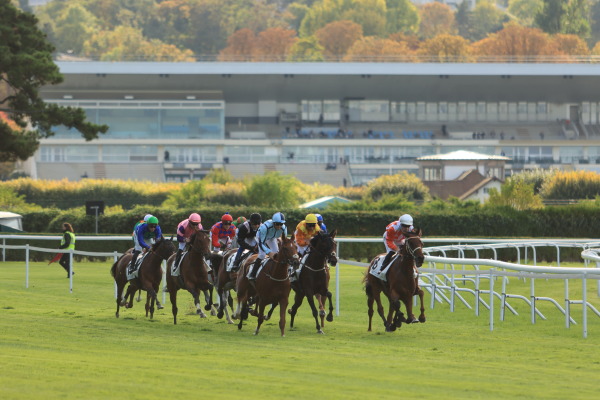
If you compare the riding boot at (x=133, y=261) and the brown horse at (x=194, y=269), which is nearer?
the brown horse at (x=194, y=269)

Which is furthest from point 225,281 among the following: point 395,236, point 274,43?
point 274,43

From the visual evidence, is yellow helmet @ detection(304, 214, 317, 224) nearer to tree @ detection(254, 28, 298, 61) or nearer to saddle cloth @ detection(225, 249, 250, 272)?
saddle cloth @ detection(225, 249, 250, 272)

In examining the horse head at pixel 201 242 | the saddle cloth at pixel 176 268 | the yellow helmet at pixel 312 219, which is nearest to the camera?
the yellow helmet at pixel 312 219

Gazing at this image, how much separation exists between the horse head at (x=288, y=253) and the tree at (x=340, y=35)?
4128 inches

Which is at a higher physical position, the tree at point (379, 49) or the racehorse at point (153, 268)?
the tree at point (379, 49)

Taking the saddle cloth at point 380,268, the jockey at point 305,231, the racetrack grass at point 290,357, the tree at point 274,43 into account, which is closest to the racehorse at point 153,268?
the racetrack grass at point 290,357

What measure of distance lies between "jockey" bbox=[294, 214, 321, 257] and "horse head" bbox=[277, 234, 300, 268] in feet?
3.40

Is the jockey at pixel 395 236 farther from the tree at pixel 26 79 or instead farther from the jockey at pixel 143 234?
the tree at pixel 26 79

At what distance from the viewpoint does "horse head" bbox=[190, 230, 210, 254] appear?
45.5ft

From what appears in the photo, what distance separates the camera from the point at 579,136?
8356cm

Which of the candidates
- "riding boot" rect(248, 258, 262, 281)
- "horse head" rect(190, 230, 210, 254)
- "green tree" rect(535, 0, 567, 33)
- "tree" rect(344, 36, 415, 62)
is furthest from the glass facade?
"riding boot" rect(248, 258, 262, 281)

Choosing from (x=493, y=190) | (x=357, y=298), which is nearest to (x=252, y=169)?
(x=493, y=190)

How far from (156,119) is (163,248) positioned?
64.7m

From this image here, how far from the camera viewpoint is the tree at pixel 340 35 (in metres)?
117
